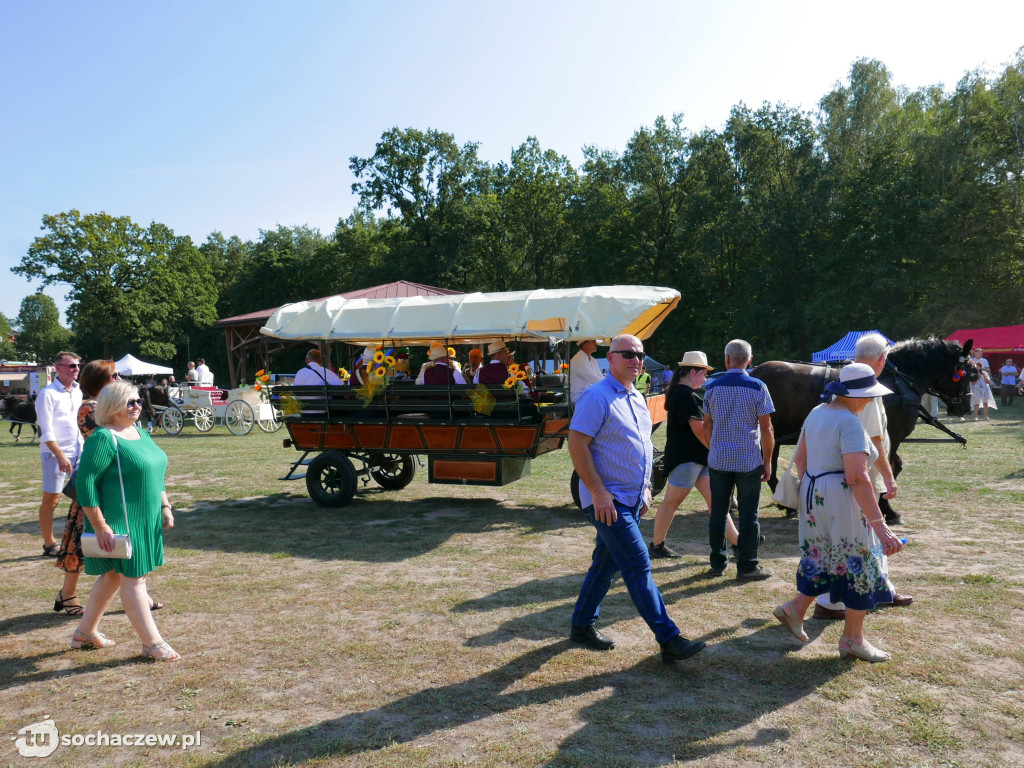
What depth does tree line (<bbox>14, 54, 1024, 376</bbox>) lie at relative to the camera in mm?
33156

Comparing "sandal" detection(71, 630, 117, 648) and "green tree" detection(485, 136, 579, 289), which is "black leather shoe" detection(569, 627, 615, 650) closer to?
"sandal" detection(71, 630, 117, 648)

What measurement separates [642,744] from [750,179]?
1597 inches

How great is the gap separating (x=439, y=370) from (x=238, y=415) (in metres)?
13.7

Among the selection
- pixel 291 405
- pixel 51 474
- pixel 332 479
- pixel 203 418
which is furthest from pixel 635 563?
pixel 203 418

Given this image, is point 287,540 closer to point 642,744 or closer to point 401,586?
point 401,586

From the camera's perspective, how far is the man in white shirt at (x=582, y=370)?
812 centimetres

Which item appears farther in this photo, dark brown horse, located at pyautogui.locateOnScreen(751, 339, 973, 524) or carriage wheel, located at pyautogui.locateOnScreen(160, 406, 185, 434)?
carriage wheel, located at pyautogui.locateOnScreen(160, 406, 185, 434)

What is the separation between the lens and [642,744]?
3193 mm

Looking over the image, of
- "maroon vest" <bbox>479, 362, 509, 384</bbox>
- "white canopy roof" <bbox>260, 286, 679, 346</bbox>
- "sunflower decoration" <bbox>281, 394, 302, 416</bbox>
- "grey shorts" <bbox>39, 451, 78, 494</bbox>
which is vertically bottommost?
"grey shorts" <bbox>39, 451, 78, 494</bbox>

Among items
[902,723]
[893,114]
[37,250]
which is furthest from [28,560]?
[37,250]

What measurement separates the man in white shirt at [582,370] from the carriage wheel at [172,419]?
15.7 meters

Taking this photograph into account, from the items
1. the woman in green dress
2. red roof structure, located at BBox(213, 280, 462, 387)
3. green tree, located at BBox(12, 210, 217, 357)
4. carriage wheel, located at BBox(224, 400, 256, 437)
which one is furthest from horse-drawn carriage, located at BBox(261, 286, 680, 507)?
green tree, located at BBox(12, 210, 217, 357)

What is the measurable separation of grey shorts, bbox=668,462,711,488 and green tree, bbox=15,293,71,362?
103 meters

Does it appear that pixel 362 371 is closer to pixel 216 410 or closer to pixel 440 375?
pixel 440 375
